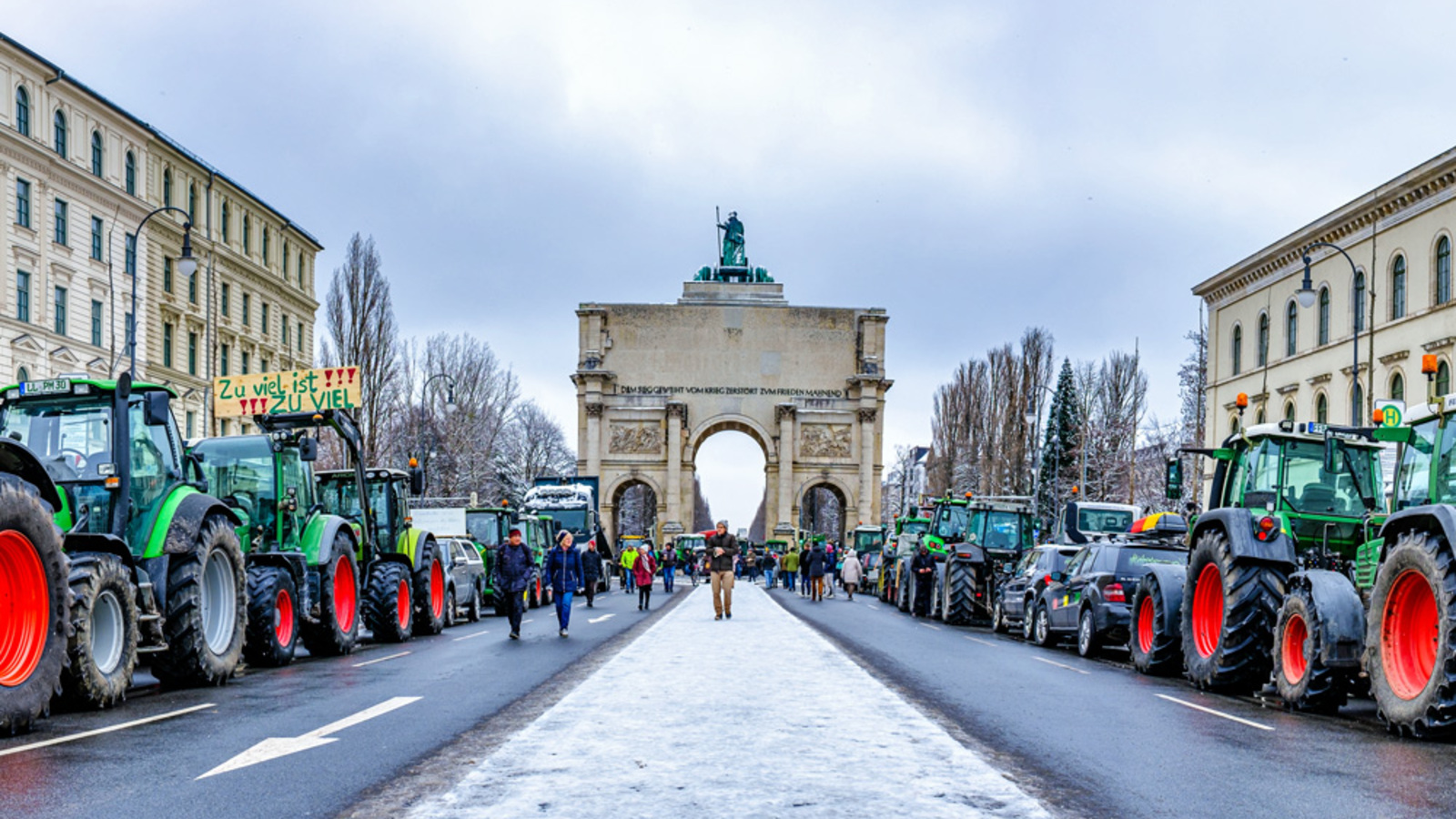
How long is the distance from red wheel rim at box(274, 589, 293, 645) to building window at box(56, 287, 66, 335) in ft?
112

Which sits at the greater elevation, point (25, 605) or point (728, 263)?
point (728, 263)

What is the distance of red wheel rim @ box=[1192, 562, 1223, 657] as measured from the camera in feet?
47.9

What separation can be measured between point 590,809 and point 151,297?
5290 cm

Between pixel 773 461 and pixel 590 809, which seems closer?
pixel 590 809

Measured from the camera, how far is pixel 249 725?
10031 mm

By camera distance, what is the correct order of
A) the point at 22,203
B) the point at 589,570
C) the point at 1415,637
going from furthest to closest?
the point at 22,203, the point at 589,570, the point at 1415,637

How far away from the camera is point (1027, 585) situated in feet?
76.9

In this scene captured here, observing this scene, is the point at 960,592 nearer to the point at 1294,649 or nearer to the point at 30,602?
the point at 1294,649

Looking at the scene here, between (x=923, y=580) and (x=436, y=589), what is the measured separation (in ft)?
41.4

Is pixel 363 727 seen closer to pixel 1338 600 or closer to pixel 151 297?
pixel 1338 600

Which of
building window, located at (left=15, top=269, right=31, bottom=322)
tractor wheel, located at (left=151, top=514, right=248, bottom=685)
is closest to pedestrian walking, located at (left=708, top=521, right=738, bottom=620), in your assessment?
tractor wheel, located at (left=151, top=514, right=248, bottom=685)

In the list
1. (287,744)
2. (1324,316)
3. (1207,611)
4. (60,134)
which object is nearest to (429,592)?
(1207,611)

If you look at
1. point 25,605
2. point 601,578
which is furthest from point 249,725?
point 601,578

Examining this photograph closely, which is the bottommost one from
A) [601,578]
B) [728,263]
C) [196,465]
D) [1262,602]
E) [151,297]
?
[601,578]
